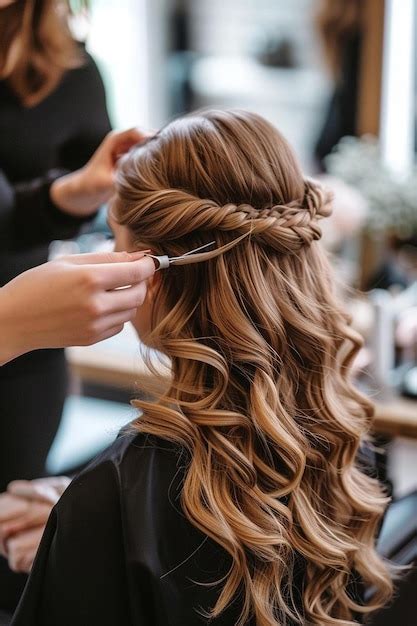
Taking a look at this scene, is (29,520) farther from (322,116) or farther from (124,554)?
(322,116)

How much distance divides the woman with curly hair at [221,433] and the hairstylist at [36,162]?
16.7 inches

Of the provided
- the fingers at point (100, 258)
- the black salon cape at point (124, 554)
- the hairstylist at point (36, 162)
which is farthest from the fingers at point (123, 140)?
the black salon cape at point (124, 554)

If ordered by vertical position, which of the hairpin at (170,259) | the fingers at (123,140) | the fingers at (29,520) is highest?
the fingers at (123,140)

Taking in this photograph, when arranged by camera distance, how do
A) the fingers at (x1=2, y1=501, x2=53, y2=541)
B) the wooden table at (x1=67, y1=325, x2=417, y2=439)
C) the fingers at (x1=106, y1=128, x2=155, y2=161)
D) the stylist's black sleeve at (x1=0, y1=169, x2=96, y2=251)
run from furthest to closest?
the wooden table at (x1=67, y1=325, x2=417, y2=439) → the stylist's black sleeve at (x1=0, y1=169, x2=96, y2=251) → the fingers at (x1=106, y1=128, x2=155, y2=161) → the fingers at (x1=2, y1=501, x2=53, y2=541)

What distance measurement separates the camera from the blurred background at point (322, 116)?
1735mm

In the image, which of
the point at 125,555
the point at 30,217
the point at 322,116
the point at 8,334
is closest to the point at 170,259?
the point at 8,334

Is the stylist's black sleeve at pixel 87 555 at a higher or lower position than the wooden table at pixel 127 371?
higher

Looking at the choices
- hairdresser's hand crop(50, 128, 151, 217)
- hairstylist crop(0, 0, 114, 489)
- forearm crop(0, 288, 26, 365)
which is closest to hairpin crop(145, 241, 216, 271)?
forearm crop(0, 288, 26, 365)

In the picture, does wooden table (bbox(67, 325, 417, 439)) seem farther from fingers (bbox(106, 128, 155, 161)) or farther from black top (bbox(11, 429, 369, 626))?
black top (bbox(11, 429, 369, 626))

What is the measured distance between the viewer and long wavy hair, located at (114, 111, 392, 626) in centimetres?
91

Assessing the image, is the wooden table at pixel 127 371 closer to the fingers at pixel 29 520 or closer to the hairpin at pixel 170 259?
the fingers at pixel 29 520

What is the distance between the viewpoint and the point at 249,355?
3.05ft

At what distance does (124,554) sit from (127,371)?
925 mm

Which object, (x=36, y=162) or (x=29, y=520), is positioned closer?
(x=29, y=520)
